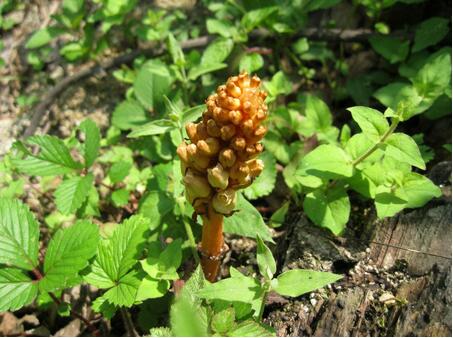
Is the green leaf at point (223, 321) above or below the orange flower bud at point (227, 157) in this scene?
below

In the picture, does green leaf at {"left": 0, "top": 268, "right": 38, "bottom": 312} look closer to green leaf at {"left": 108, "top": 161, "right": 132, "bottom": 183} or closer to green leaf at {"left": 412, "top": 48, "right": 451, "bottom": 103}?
green leaf at {"left": 108, "top": 161, "right": 132, "bottom": 183}

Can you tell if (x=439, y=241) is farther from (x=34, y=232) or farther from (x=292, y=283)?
(x=34, y=232)

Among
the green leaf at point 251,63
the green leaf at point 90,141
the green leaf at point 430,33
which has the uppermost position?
the green leaf at point 430,33

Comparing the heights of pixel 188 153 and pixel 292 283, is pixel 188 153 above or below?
above

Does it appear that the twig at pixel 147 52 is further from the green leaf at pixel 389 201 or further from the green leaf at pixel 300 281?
the green leaf at pixel 300 281

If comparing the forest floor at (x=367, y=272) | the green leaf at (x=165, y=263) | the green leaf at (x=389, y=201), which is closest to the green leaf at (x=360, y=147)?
the green leaf at (x=389, y=201)

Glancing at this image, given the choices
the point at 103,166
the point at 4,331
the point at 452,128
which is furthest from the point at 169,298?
the point at 452,128

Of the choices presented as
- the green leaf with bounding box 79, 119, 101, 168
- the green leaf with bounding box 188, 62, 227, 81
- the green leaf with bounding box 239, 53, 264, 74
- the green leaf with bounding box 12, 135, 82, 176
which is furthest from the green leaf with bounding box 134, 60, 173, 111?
the green leaf with bounding box 12, 135, 82, 176

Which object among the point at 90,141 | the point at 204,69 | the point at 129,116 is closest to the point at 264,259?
the point at 90,141
